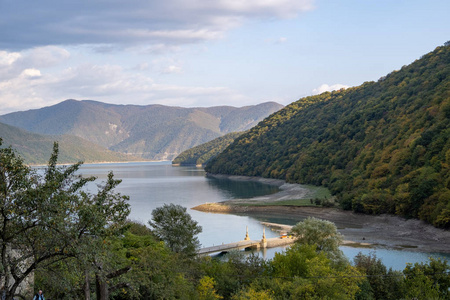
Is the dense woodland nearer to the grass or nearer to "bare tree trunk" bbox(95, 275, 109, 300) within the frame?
"bare tree trunk" bbox(95, 275, 109, 300)

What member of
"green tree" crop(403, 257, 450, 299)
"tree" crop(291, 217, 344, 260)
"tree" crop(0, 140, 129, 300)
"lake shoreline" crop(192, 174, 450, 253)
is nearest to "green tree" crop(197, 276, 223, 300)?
"green tree" crop(403, 257, 450, 299)

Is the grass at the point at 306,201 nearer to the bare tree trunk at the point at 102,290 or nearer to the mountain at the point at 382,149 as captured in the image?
the mountain at the point at 382,149

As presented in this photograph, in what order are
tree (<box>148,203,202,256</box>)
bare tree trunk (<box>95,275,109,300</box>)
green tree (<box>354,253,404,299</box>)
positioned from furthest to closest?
tree (<box>148,203,202,256</box>) → green tree (<box>354,253,404,299</box>) → bare tree trunk (<box>95,275,109,300</box>)

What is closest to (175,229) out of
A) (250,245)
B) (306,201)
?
(250,245)

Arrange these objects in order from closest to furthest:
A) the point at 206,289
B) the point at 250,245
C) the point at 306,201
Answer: the point at 206,289 → the point at 250,245 → the point at 306,201

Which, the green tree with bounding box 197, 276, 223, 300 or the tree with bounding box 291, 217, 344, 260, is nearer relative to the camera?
the green tree with bounding box 197, 276, 223, 300

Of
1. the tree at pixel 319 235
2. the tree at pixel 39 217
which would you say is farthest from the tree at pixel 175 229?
the tree at pixel 39 217

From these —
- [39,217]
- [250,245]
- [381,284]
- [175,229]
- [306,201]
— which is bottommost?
[250,245]

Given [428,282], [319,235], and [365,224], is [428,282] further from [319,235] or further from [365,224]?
[365,224]
